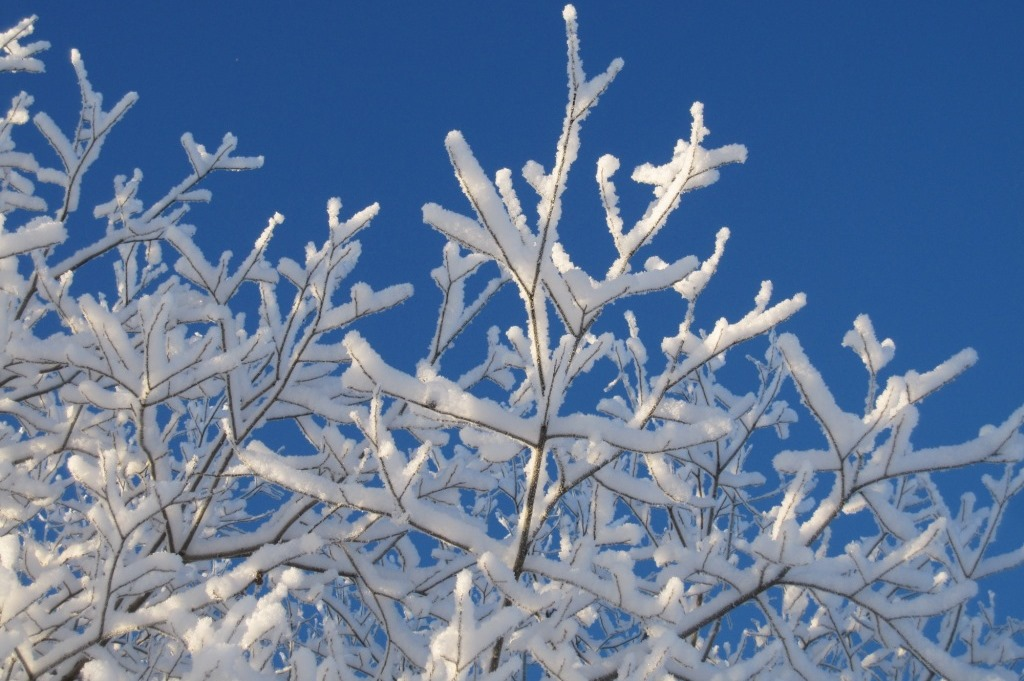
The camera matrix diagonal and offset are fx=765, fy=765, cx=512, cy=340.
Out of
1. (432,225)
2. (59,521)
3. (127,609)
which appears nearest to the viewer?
(432,225)

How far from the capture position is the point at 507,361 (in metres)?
3.48

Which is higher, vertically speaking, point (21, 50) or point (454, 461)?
point (21, 50)

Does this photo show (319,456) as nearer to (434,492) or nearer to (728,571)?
(434,492)

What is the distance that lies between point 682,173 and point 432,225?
1.81ft

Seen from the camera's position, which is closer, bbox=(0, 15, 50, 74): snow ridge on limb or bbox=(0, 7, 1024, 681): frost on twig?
bbox=(0, 7, 1024, 681): frost on twig

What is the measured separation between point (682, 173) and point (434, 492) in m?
1.54

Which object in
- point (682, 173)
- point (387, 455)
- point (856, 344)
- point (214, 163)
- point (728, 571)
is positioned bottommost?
point (387, 455)

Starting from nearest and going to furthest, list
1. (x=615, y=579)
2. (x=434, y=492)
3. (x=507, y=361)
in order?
(x=615, y=579) < (x=434, y=492) < (x=507, y=361)

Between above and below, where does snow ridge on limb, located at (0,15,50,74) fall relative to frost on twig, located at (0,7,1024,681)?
above

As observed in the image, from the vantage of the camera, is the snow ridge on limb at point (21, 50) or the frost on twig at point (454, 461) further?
the snow ridge on limb at point (21, 50)

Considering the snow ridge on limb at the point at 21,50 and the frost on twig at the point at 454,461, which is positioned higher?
the snow ridge on limb at the point at 21,50

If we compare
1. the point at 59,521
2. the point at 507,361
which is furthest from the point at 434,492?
the point at 59,521

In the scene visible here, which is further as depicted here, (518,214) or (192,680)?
(518,214)

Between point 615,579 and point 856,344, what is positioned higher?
point 856,344
